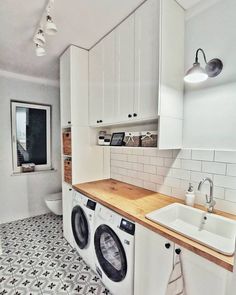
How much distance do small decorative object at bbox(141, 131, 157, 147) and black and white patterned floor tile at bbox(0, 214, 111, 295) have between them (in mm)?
1392

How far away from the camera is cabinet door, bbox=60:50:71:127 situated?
6.90 ft

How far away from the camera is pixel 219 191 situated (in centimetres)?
136

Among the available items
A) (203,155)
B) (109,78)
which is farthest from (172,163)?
(109,78)

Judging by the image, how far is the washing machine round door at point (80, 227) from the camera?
1.85 meters

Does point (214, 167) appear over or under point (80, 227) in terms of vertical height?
over

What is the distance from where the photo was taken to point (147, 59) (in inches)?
57.2

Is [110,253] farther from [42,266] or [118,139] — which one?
[118,139]

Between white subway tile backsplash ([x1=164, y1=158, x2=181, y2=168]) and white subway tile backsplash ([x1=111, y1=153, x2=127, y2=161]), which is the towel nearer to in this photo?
white subway tile backsplash ([x1=164, y1=158, x2=181, y2=168])

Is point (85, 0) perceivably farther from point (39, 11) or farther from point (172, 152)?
point (172, 152)

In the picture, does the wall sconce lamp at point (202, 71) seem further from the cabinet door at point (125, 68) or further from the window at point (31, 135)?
the window at point (31, 135)

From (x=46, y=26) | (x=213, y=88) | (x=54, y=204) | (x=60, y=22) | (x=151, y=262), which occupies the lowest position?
(x=54, y=204)

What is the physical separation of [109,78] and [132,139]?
688 mm

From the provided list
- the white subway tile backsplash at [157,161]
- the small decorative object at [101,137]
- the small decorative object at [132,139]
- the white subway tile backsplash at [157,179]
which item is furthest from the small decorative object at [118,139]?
the white subway tile backsplash at [157,179]

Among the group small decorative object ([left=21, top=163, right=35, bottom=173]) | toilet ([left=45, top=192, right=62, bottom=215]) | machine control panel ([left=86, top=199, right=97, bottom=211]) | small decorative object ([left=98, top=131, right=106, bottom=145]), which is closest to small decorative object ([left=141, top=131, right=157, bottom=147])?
small decorative object ([left=98, top=131, right=106, bottom=145])
